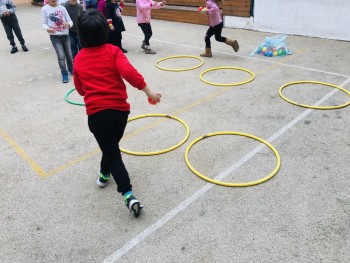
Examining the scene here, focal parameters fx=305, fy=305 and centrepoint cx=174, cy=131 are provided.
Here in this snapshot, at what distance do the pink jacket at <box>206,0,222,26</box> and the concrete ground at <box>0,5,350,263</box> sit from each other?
157 cm

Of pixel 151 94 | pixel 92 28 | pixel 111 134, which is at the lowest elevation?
pixel 111 134

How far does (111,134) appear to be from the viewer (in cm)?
288

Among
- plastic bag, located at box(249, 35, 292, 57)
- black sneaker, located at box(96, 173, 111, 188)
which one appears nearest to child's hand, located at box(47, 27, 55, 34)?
black sneaker, located at box(96, 173, 111, 188)

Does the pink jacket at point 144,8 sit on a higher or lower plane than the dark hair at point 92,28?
lower

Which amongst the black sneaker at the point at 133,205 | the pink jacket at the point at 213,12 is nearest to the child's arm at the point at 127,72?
the black sneaker at the point at 133,205

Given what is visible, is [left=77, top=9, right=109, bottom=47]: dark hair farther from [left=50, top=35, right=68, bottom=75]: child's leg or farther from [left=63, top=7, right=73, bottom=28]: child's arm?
[left=50, top=35, right=68, bottom=75]: child's leg

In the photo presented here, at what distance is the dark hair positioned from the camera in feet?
8.46

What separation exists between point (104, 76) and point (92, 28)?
0.41 m

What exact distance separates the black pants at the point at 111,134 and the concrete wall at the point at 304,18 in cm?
778

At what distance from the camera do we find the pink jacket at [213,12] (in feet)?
23.0

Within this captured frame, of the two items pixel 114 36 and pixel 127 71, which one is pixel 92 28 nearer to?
pixel 127 71

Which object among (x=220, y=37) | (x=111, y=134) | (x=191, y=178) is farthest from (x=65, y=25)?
(x=191, y=178)

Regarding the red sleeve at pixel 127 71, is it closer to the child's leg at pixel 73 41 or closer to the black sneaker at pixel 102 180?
the black sneaker at pixel 102 180

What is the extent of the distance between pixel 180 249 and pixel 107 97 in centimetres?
A: 149
